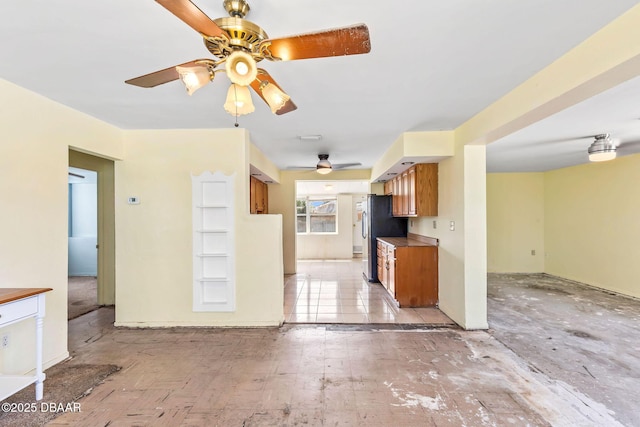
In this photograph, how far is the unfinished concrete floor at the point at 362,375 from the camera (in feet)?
6.28

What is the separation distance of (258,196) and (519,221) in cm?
565

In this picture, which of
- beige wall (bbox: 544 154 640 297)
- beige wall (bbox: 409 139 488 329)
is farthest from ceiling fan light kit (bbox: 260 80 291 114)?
beige wall (bbox: 544 154 640 297)

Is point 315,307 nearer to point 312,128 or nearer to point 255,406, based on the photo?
point 255,406

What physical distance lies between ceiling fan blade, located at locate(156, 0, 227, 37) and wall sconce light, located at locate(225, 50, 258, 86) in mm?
101

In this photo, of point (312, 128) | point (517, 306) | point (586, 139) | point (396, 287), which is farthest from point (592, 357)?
point (312, 128)

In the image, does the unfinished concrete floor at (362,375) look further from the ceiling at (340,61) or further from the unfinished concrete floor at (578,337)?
the ceiling at (340,61)

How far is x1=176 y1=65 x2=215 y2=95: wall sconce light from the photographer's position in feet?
4.76

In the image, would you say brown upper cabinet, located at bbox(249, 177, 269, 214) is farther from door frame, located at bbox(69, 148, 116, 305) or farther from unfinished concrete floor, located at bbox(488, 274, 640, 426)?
unfinished concrete floor, located at bbox(488, 274, 640, 426)

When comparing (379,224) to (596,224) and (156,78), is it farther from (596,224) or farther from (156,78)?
(156,78)

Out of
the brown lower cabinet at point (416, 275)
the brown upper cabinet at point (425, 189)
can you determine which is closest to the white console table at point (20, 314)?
the brown lower cabinet at point (416, 275)

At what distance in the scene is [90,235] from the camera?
6781 millimetres

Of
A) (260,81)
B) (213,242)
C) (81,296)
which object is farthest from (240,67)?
(81,296)

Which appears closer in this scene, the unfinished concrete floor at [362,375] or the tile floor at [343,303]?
the unfinished concrete floor at [362,375]

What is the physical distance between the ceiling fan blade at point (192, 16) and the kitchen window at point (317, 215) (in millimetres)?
8136
